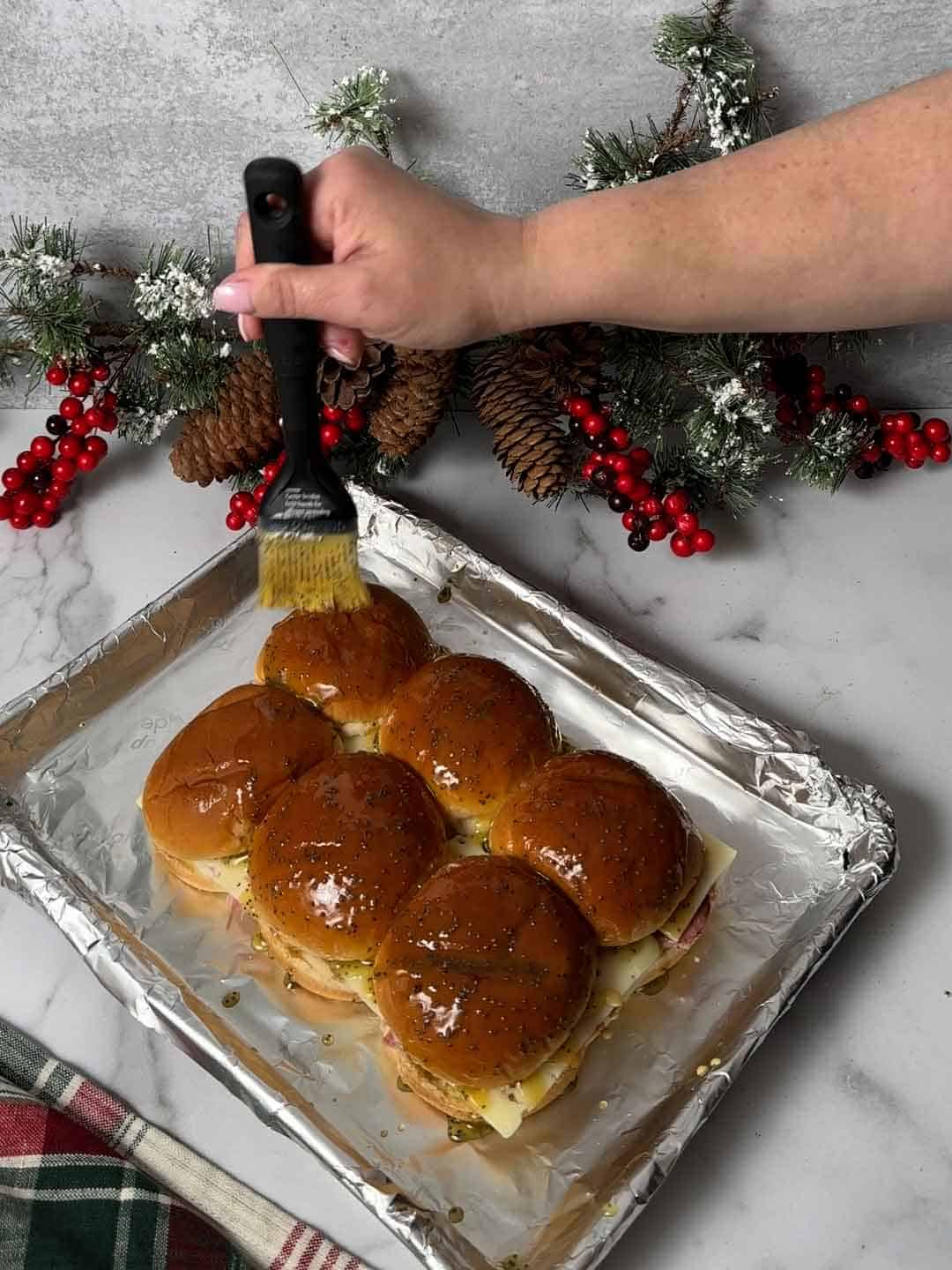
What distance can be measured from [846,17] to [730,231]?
35 centimetres

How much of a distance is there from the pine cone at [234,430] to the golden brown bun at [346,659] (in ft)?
0.90

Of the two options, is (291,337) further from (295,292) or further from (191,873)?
(191,873)

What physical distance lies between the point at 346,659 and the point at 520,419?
39 cm

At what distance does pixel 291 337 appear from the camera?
3.50 ft

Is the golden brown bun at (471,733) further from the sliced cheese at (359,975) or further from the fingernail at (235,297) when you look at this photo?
the fingernail at (235,297)

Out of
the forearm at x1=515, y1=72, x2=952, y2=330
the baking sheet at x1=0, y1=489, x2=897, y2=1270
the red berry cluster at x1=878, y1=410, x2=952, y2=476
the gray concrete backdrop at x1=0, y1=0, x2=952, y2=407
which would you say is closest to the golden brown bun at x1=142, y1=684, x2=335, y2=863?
the baking sheet at x1=0, y1=489, x2=897, y2=1270

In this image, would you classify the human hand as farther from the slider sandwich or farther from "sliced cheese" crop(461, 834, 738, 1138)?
"sliced cheese" crop(461, 834, 738, 1138)

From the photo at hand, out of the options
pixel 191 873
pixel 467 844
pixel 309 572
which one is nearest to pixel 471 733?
pixel 467 844

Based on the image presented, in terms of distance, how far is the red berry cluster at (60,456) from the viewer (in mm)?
1548

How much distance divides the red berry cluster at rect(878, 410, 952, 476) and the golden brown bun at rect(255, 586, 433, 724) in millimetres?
687

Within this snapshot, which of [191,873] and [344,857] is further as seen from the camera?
[191,873]

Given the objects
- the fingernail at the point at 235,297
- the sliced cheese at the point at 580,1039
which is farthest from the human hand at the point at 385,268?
the sliced cheese at the point at 580,1039

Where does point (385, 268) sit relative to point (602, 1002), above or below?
above

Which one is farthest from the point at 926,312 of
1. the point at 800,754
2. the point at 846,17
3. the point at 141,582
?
the point at 141,582
